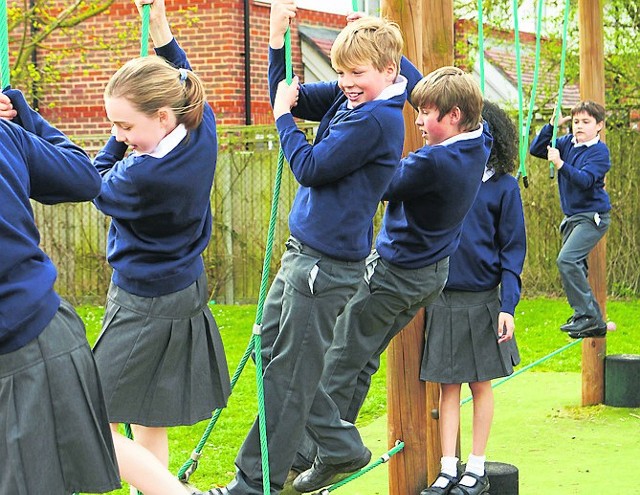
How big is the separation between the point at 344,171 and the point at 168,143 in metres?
0.55

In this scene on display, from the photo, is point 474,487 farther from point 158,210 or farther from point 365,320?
point 158,210

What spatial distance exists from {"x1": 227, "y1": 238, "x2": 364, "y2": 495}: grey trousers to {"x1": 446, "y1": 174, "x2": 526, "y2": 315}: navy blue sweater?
122 centimetres

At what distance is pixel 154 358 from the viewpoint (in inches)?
138

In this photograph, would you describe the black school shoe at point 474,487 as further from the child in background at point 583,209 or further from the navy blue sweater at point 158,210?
the child in background at point 583,209

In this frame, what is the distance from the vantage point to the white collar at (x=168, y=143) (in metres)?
3.34

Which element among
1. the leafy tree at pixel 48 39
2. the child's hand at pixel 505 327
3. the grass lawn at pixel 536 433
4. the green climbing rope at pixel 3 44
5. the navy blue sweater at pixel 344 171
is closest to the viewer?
the green climbing rope at pixel 3 44

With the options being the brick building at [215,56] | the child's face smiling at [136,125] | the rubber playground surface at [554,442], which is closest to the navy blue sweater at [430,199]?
the child's face smiling at [136,125]

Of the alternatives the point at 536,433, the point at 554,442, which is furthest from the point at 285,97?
the point at 536,433

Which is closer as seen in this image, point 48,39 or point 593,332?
point 593,332

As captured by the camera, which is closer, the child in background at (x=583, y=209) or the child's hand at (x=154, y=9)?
the child's hand at (x=154, y=9)

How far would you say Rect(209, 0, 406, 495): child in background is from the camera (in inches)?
138

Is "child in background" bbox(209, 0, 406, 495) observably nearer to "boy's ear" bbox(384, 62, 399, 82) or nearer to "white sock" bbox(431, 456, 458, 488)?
"boy's ear" bbox(384, 62, 399, 82)

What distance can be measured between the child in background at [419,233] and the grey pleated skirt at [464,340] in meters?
0.62

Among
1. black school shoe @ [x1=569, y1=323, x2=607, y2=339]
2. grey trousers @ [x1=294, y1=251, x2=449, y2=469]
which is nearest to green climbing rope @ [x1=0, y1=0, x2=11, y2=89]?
grey trousers @ [x1=294, y1=251, x2=449, y2=469]
